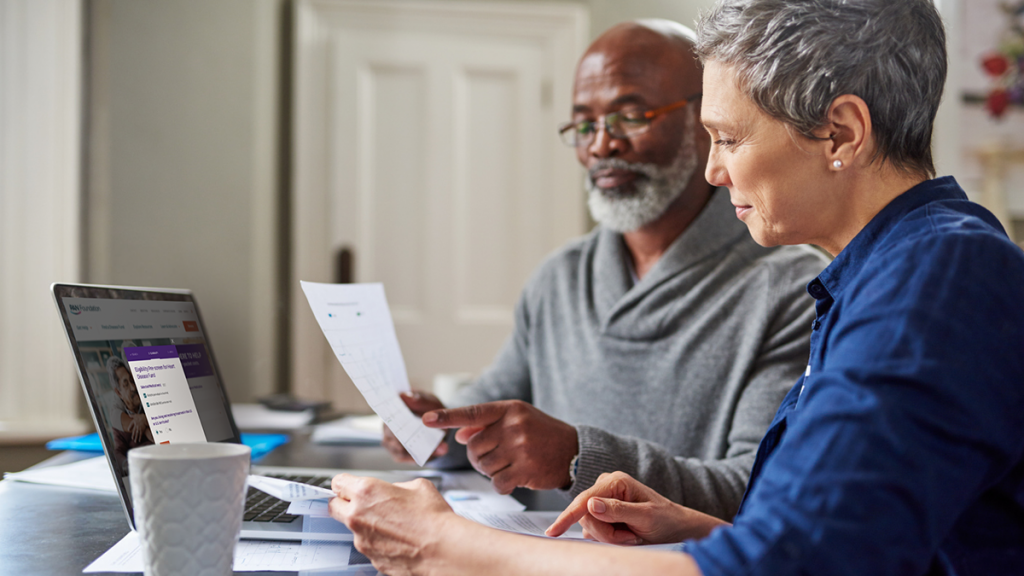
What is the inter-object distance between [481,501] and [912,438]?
0.62m

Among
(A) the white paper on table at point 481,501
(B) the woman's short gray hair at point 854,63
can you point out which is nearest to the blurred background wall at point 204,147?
(A) the white paper on table at point 481,501

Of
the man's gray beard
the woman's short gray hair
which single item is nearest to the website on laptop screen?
the woman's short gray hair

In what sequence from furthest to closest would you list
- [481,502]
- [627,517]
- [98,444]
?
[98,444] → [481,502] → [627,517]

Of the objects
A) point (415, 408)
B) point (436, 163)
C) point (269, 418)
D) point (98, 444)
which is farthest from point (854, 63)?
point (436, 163)

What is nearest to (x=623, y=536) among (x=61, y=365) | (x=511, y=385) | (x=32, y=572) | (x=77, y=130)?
(x=32, y=572)

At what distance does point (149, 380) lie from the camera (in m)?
0.80

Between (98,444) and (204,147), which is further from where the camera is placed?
(204,147)

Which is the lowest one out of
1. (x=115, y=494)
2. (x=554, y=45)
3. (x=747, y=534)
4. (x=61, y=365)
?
(x=61, y=365)

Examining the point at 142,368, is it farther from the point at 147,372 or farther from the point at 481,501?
the point at 481,501

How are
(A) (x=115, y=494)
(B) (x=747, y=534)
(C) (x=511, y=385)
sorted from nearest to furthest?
(B) (x=747, y=534), (A) (x=115, y=494), (C) (x=511, y=385)

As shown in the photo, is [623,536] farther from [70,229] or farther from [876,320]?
[70,229]

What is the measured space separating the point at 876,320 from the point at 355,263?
103 inches

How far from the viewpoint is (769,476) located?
0.50m

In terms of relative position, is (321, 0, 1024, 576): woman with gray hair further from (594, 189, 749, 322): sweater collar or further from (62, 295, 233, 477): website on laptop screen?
(594, 189, 749, 322): sweater collar
